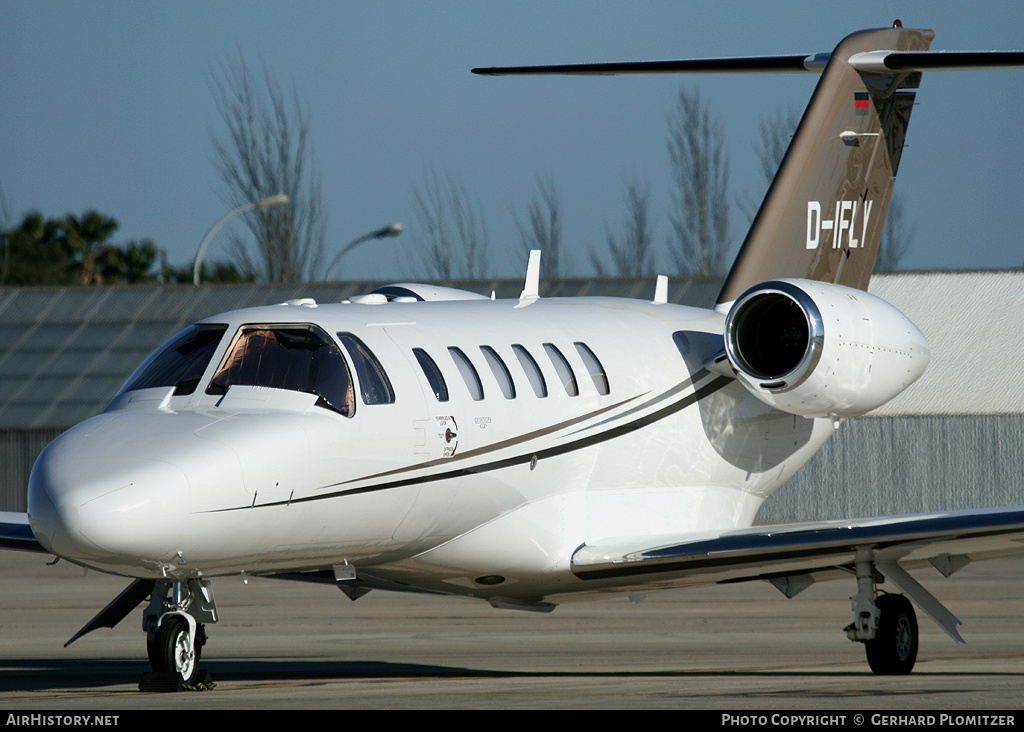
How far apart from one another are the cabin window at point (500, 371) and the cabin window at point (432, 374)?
2.20 ft

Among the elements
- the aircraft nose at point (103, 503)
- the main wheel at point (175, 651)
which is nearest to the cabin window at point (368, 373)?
the aircraft nose at point (103, 503)

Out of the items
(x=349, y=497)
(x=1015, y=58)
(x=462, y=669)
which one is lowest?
(x=462, y=669)

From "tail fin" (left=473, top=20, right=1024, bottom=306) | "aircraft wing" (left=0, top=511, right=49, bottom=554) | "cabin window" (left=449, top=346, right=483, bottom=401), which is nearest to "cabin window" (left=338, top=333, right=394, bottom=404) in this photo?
"cabin window" (left=449, top=346, right=483, bottom=401)

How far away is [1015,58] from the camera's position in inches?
598

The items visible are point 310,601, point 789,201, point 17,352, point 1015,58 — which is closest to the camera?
point 1015,58

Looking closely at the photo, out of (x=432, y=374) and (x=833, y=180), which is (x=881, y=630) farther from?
(x=833, y=180)

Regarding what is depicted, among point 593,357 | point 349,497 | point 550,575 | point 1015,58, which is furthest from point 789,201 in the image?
point 349,497

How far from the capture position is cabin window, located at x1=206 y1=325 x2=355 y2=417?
11234 mm

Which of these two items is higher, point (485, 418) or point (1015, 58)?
point (1015, 58)

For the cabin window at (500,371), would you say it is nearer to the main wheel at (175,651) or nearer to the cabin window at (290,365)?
the cabin window at (290,365)
